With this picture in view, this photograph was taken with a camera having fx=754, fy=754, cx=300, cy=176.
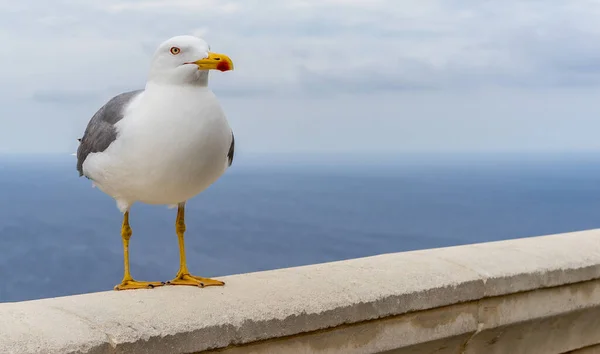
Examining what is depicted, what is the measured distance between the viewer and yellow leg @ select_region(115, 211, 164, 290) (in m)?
2.72

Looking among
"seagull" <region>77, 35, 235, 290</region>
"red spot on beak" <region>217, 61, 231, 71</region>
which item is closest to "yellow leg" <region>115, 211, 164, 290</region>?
"seagull" <region>77, 35, 235, 290</region>

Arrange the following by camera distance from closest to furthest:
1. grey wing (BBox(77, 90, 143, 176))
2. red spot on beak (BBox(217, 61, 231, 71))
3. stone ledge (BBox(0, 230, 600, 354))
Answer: stone ledge (BBox(0, 230, 600, 354)) < red spot on beak (BBox(217, 61, 231, 71)) < grey wing (BBox(77, 90, 143, 176))

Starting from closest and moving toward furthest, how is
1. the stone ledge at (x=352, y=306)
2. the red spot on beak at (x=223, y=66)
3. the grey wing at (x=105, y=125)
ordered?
the stone ledge at (x=352, y=306), the red spot on beak at (x=223, y=66), the grey wing at (x=105, y=125)

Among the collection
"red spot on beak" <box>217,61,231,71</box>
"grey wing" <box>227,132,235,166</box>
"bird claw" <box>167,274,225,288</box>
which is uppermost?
"red spot on beak" <box>217,61,231,71</box>

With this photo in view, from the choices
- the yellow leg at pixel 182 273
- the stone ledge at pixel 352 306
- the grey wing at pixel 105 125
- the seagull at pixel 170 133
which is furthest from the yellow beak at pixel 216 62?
the stone ledge at pixel 352 306

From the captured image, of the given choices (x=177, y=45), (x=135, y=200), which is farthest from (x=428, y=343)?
(x=177, y=45)

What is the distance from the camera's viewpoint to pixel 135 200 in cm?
278

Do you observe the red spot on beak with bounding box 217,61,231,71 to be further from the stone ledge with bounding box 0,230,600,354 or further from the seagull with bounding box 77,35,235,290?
the stone ledge with bounding box 0,230,600,354

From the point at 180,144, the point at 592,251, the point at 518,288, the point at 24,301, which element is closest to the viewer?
the point at 24,301

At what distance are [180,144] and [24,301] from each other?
69cm

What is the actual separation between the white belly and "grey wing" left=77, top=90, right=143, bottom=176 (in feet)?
0.16

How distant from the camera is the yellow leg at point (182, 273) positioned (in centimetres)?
274

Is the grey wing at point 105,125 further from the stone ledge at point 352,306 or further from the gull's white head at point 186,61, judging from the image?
the stone ledge at point 352,306

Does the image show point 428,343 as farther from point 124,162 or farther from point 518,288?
point 124,162
